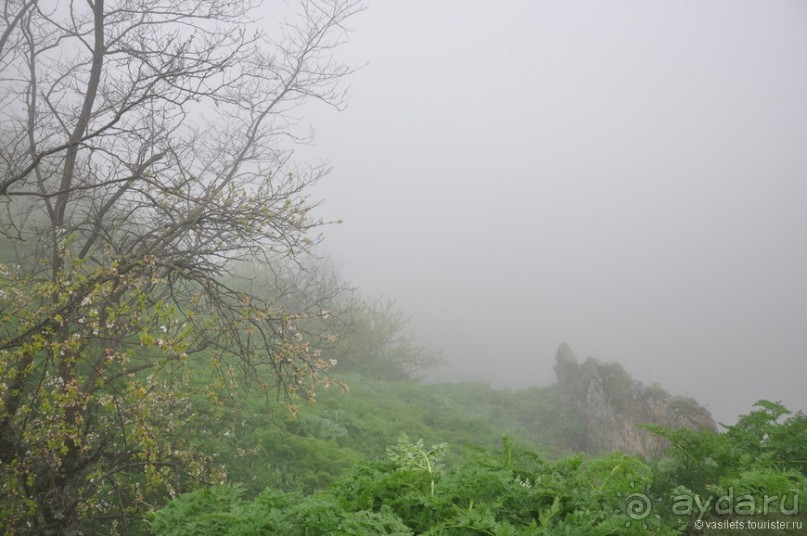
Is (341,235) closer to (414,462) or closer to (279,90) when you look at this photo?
(279,90)

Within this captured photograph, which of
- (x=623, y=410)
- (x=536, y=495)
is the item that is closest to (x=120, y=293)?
(x=536, y=495)

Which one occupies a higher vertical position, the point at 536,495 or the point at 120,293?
the point at 120,293

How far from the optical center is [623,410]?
19469 mm

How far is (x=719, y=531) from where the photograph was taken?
7.02 ft

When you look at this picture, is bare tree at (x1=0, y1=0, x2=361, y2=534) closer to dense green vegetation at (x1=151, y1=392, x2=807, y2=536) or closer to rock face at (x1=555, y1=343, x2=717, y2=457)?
dense green vegetation at (x1=151, y1=392, x2=807, y2=536)

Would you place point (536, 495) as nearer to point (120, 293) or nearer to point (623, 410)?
point (120, 293)

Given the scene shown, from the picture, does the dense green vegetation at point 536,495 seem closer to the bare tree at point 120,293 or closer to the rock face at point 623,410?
the bare tree at point 120,293

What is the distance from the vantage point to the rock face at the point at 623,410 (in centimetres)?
1661

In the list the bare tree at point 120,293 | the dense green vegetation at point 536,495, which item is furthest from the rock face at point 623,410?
the bare tree at point 120,293

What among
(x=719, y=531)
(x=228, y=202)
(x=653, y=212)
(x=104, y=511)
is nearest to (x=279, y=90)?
(x=228, y=202)

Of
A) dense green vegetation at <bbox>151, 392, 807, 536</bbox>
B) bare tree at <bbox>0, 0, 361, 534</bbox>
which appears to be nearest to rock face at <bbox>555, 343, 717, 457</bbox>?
dense green vegetation at <bbox>151, 392, 807, 536</bbox>

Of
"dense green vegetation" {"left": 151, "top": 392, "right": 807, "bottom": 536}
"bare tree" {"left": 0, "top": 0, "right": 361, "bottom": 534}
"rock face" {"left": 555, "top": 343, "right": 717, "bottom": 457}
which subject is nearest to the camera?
"dense green vegetation" {"left": 151, "top": 392, "right": 807, "bottom": 536}

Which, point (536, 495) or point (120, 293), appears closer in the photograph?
point (536, 495)

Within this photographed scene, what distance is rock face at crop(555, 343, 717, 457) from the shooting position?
654 inches
